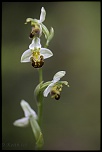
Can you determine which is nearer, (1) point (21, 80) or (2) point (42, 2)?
(1) point (21, 80)

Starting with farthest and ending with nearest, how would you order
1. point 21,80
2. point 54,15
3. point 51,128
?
1. point 54,15
2. point 21,80
3. point 51,128

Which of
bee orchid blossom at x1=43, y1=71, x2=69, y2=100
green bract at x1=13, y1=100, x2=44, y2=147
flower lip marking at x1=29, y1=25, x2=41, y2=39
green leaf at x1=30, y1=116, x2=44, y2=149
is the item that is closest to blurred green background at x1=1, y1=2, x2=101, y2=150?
green bract at x1=13, y1=100, x2=44, y2=147

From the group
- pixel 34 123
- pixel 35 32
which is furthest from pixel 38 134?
pixel 35 32

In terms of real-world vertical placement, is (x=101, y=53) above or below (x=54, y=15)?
below

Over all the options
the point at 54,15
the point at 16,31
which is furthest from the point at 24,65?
the point at 54,15

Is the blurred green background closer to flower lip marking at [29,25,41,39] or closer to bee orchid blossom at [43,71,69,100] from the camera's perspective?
bee orchid blossom at [43,71,69,100]

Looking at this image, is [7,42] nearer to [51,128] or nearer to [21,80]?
[21,80]

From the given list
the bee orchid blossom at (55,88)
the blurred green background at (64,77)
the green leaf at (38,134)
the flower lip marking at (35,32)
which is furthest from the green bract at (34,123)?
the blurred green background at (64,77)
